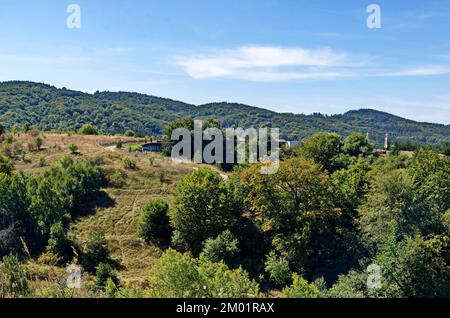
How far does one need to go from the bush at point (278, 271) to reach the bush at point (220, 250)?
130 inches

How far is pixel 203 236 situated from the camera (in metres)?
37.1

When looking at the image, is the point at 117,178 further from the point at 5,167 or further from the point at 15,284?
the point at 15,284

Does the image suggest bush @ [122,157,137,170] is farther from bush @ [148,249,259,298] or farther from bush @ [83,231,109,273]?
bush @ [148,249,259,298]

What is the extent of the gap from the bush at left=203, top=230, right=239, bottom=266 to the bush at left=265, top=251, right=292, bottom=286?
10.8 feet

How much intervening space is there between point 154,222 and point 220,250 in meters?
9.30

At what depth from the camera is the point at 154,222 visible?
39.7m

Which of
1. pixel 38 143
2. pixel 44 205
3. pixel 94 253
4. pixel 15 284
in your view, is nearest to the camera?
pixel 15 284

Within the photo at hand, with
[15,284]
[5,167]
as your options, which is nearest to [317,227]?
[15,284]

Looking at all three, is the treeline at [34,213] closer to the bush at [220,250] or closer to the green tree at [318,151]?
the bush at [220,250]

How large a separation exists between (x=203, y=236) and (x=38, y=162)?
33.1 meters

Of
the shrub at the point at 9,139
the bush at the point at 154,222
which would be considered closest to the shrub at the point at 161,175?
the bush at the point at 154,222

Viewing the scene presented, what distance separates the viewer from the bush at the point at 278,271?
31.7 meters
